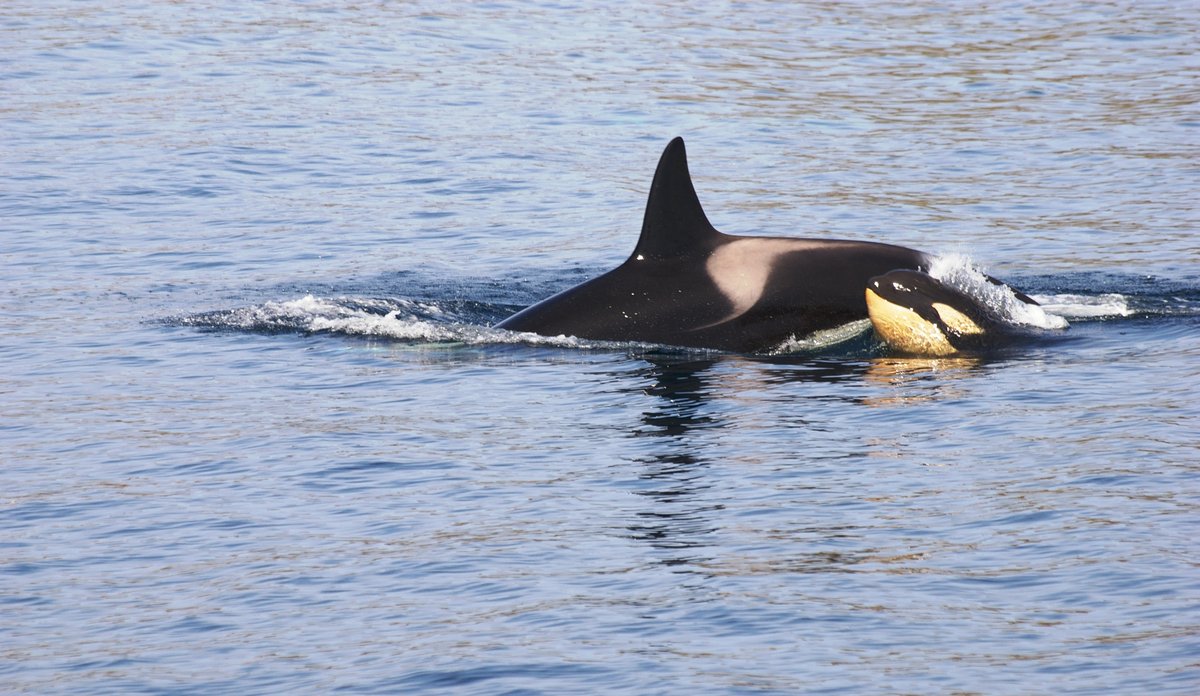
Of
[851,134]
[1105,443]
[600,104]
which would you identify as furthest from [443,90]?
[1105,443]

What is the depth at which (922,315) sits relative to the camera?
53.9ft

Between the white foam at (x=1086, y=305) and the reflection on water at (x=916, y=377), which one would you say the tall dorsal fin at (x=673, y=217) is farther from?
the white foam at (x=1086, y=305)

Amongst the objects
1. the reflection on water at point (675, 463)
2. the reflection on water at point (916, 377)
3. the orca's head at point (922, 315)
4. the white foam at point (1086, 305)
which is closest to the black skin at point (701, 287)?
the orca's head at point (922, 315)

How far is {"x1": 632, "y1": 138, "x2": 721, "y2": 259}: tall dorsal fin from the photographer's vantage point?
16641mm

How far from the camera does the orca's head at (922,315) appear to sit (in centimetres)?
1636

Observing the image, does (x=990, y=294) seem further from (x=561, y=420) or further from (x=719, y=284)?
(x=561, y=420)

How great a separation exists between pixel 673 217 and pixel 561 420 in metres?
2.82

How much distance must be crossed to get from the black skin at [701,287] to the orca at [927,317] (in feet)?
1.36

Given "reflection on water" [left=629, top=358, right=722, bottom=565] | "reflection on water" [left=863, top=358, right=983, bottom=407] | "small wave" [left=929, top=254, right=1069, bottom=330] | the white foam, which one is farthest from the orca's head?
the white foam

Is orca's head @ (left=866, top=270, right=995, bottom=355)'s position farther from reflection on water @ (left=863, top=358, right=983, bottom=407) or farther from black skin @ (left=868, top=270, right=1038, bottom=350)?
reflection on water @ (left=863, top=358, right=983, bottom=407)

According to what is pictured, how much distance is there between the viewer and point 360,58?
133 feet

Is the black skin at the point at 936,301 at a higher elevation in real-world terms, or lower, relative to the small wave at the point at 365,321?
higher

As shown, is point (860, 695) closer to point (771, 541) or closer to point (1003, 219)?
point (771, 541)

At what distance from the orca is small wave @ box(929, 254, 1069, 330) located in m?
0.19
